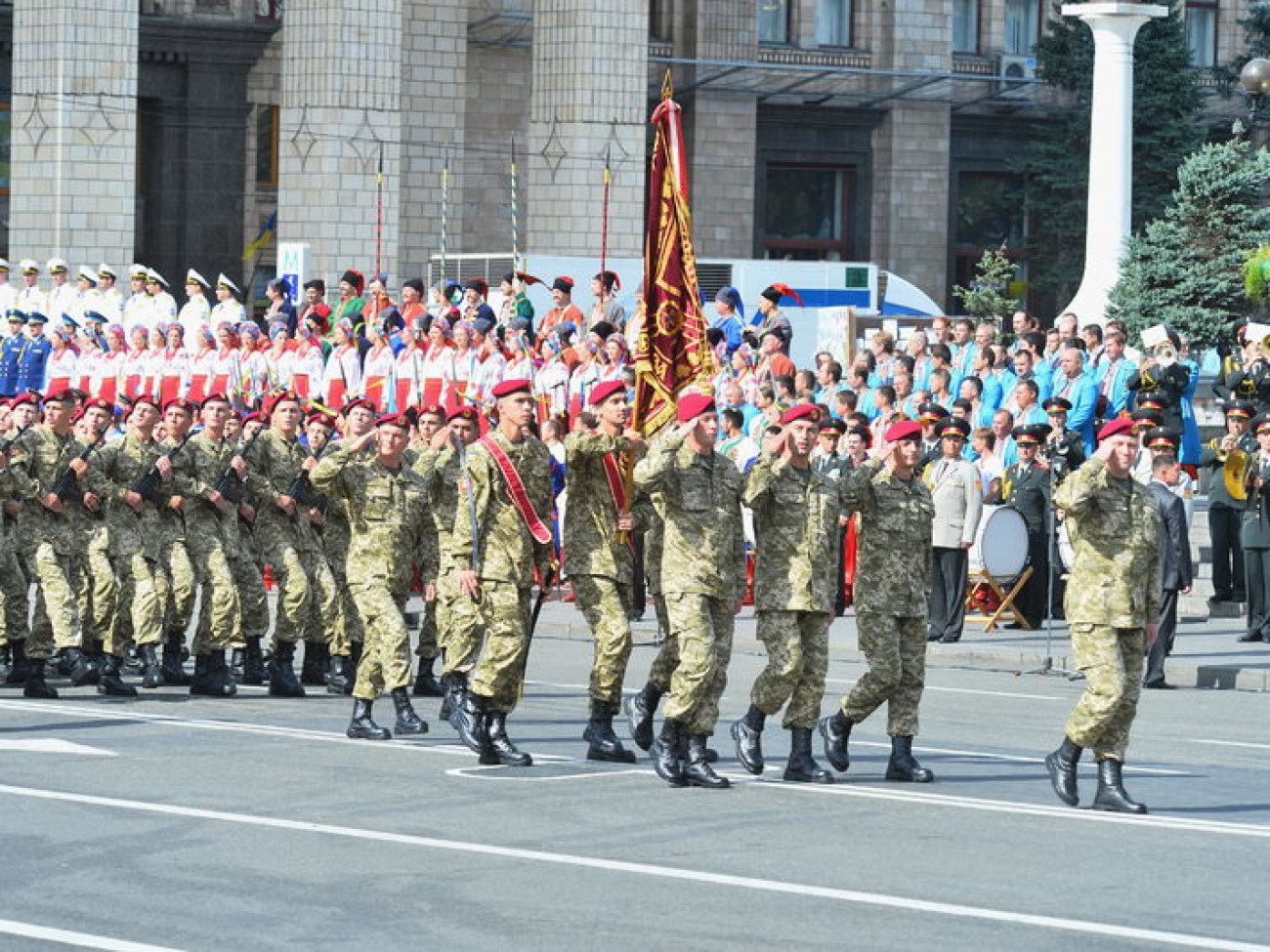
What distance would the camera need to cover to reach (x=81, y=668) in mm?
18094

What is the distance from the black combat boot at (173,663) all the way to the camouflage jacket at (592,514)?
493 cm

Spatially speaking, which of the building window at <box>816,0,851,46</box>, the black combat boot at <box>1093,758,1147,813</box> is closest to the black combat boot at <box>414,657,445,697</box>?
the black combat boot at <box>1093,758,1147,813</box>

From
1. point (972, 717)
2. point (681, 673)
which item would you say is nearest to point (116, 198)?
point (972, 717)

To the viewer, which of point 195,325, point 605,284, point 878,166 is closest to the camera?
point 605,284

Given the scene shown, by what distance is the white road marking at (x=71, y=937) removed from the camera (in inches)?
370

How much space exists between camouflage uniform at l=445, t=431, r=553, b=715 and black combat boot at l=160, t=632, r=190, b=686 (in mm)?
4483

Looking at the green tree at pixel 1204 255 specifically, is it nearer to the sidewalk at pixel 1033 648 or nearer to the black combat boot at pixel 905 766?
the sidewalk at pixel 1033 648

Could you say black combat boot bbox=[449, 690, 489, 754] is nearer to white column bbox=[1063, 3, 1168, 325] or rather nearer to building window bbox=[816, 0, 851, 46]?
white column bbox=[1063, 3, 1168, 325]

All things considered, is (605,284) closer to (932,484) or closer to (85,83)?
(932,484)

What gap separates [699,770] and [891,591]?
1359 mm

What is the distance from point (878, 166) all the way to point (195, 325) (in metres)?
22.9

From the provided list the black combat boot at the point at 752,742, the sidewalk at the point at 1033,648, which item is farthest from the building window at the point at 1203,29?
the black combat boot at the point at 752,742

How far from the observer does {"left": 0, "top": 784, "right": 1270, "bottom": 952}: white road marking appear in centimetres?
981

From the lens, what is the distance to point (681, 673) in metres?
13.3
